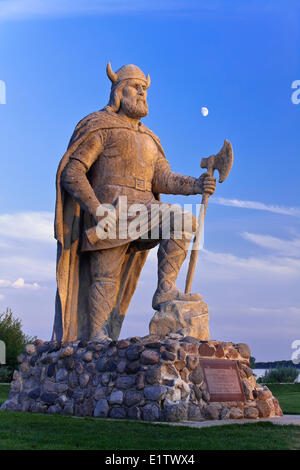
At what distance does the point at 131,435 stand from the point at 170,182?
4.11m

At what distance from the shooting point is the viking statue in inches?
322

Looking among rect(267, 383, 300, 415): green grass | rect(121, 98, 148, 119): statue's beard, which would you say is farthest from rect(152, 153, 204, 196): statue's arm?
rect(267, 383, 300, 415): green grass

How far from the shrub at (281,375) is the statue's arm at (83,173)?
34.4 ft

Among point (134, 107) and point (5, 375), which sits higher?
point (134, 107)

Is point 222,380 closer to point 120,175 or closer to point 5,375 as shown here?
point 120,175

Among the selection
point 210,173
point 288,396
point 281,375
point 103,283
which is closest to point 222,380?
point 103,283

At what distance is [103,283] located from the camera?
27.3 feet

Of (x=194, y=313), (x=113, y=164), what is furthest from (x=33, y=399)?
(x=113, y=164)

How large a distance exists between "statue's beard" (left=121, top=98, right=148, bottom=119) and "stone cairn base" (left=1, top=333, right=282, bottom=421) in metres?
3.25

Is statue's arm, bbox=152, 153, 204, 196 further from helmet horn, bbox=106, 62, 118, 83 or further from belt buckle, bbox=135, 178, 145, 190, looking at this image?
helmet horn, bbox=106, 62, 118, 83

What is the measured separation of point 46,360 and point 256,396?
2.66m

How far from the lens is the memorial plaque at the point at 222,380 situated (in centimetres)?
708

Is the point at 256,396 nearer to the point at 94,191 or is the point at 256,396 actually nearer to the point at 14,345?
the point at 94,191

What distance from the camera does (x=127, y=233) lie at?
26.9 feet
